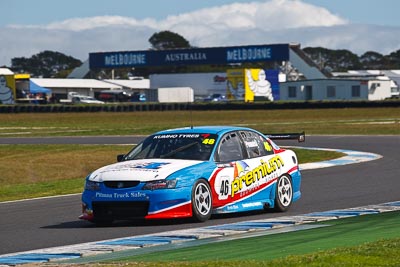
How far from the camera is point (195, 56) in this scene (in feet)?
344

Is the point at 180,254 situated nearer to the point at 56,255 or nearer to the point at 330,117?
the point at 56,255

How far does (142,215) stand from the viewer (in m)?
12.8

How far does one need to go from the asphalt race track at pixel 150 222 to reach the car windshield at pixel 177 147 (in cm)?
Answer: 89

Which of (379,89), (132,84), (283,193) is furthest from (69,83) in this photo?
(283,193)

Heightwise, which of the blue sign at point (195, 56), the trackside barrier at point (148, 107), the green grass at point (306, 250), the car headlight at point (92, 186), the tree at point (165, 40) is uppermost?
the tree at point (165, 40)

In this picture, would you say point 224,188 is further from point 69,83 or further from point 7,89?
point 69,83

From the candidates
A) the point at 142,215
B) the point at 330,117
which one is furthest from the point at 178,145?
the point at 330,117

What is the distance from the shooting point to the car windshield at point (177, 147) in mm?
13741

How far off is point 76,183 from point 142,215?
8578mm

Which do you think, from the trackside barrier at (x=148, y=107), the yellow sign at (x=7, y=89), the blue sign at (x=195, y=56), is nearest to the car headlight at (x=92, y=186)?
the trackside barrier at (x=148, y=107)

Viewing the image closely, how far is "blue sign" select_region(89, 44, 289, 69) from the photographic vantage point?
102m

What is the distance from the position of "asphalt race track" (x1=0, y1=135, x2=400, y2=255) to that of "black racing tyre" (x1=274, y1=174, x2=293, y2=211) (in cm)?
14

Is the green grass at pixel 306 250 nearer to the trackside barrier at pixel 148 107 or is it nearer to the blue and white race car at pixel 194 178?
the blue and white race car at pixel 194 178

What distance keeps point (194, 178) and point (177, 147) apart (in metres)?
0.94
